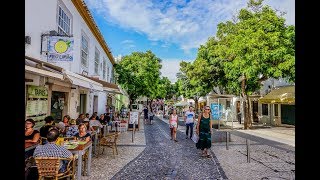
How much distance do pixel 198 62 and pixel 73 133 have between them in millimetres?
22031

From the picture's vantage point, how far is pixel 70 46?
888 centimetres

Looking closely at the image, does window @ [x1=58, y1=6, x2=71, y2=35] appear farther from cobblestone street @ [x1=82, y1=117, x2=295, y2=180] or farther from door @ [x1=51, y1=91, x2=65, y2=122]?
cobblestone street @ [x1=82, y1=117, x2=295, y2=180]

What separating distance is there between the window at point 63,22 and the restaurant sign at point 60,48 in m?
2.85

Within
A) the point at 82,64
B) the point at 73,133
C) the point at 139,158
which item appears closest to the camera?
the point at 73,133

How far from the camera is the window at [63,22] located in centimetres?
1213

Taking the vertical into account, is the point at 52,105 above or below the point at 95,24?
below

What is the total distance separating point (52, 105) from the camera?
12469 mm

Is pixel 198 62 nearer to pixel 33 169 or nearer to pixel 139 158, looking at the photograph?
pixel 139 158

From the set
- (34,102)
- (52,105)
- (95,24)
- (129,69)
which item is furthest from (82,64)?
(129,69)

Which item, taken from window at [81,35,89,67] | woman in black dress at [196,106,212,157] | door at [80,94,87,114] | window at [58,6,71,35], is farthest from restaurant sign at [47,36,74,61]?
door at [80,94,87,114]

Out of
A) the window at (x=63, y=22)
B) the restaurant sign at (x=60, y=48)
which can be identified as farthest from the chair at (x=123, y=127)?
the restaurant sign at (x=60, y=48)

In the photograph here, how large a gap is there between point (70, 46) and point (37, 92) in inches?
99.3

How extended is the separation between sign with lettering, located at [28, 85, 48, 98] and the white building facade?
18 cm

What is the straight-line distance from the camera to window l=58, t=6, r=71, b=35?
12.1 meters
